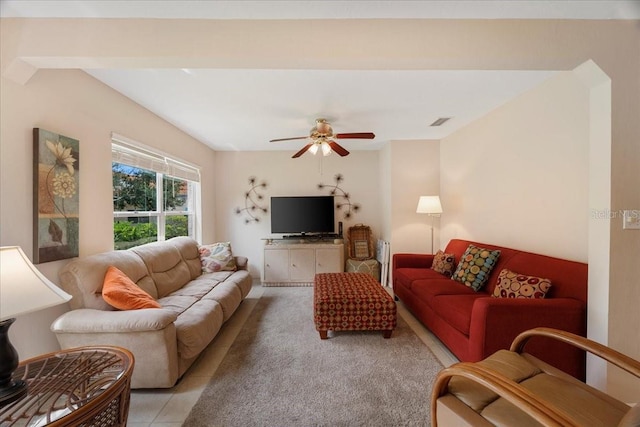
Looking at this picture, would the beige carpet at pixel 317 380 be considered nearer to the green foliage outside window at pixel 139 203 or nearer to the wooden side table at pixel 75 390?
the wooden side table at pixel 75 390

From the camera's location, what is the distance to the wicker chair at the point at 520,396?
923mm

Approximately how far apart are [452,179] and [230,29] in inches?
133

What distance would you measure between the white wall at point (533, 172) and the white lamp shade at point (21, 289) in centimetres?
327

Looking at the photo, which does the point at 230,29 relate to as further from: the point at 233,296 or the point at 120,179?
A: the point at 233,296

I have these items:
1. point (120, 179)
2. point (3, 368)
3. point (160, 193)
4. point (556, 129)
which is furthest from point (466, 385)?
point (160, 193)

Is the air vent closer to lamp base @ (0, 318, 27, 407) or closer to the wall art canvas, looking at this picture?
the wall art canvas

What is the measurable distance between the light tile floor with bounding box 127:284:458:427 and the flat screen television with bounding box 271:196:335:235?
213 centimetres

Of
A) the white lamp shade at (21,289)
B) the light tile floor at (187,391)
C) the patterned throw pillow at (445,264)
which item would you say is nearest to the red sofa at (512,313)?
the light tile floor at (187,391)

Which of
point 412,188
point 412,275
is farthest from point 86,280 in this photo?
point 412,188

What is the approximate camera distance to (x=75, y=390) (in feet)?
3.61

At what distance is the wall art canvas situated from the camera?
5.46 ft

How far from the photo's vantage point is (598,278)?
159cm

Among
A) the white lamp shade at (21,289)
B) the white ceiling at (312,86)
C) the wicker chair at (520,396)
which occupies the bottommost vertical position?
the wicker chair at (520,396)

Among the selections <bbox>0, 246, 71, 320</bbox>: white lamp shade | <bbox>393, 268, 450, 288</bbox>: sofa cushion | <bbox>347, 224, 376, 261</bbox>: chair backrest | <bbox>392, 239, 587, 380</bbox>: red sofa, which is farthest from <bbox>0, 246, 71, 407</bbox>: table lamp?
<bbox>347, 224, 376, 261</bbox>: chair backrest
